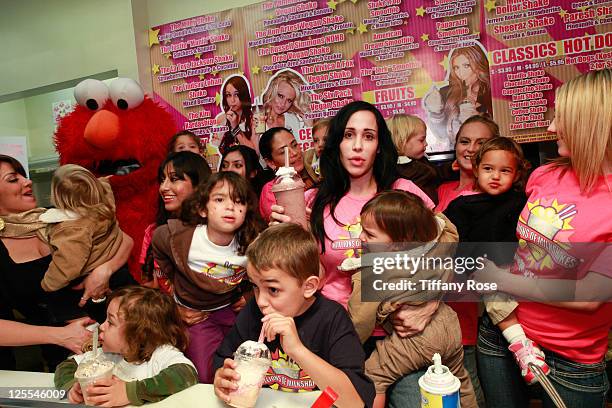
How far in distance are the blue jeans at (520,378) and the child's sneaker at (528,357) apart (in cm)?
4

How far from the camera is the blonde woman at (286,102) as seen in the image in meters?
2.86

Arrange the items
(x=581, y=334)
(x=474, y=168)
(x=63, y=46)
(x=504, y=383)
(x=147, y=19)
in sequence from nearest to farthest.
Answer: (x=581, y=334)
(x=504, y=383)
(x=474, y=168)
(x=63, y=46)
(x=147, y=19)

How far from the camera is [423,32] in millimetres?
2547

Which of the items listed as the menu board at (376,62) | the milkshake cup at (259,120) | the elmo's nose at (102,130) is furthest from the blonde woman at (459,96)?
the elmo's nose at (102,130)

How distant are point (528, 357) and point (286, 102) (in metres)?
1.95

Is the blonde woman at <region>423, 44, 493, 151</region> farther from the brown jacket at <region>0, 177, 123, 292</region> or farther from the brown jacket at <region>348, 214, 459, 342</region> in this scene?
the brown jacket at <region>0, 177, 123, 292</region>

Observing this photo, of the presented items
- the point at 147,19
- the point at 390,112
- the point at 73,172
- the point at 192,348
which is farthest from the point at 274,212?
the point at 147,19

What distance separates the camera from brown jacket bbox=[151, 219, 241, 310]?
1.85m

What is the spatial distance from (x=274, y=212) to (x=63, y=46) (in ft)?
5.54

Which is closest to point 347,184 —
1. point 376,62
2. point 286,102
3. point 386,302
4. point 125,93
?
point 386,302

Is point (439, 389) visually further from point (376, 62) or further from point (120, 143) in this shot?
point (120, 143)

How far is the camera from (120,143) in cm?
269

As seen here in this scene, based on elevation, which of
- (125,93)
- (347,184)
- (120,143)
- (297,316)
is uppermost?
(125,93)

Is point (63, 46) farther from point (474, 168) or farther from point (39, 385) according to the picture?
point (474, 168)
